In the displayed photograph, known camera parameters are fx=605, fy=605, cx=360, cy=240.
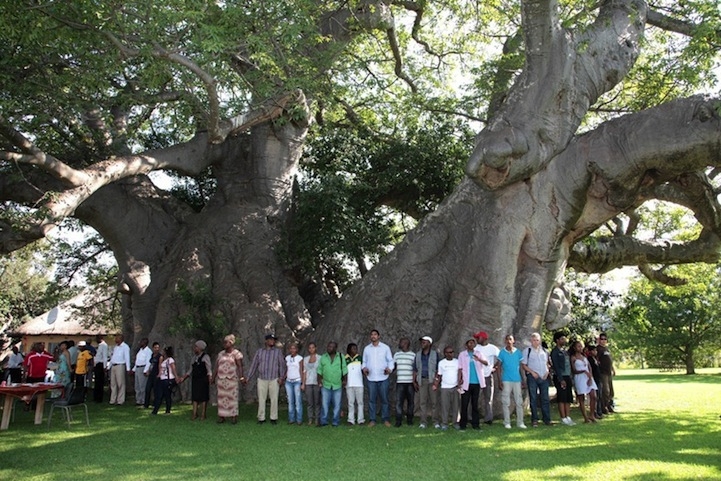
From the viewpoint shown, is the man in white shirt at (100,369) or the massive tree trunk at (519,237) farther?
the man in white shirt at (100,369)

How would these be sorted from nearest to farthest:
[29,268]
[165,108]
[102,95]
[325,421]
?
[325,421], [102,95], [165,108], [29,268]

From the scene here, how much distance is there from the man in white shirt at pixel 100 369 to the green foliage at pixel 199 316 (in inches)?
106

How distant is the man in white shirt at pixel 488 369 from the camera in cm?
1009

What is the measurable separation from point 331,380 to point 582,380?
14.5 feet

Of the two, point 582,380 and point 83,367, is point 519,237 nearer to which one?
point 582,380

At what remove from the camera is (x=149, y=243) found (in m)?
15.6

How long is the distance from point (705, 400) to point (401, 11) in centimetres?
1365

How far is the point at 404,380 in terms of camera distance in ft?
33.3

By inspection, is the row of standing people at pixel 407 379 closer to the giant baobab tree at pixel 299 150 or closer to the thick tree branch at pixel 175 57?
the giant baobab tree at pixel 299 150

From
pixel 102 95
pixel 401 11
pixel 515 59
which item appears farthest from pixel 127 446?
pixel 401 11

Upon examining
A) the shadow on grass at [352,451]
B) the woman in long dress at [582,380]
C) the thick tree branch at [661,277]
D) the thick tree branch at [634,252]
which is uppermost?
the thick tree branch at [634,252]

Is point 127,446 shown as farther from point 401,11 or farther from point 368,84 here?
point 401,11

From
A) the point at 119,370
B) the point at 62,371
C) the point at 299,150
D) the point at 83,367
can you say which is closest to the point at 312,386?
the point at 62,371

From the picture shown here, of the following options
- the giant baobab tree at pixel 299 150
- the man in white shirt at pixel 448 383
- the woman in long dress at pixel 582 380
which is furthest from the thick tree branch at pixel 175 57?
the woman in long dress at pixel 582 380
